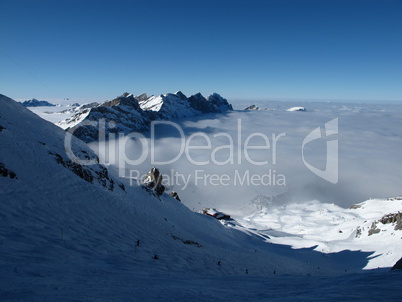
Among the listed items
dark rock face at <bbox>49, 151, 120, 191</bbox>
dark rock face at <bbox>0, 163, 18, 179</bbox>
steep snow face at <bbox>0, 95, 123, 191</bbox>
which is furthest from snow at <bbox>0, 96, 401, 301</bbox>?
dark rock face at <bbox>49, 151, 120, 191</bbox>

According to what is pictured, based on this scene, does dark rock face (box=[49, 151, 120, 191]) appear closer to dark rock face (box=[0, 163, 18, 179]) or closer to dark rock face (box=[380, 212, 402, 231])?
dark rock face (box=[0, 163, 18, 179])

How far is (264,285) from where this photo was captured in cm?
844

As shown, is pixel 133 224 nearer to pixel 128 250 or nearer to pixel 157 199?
pixel 128 250

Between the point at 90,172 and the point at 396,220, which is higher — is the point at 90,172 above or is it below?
above

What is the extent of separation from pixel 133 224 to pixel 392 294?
1583 centimetres

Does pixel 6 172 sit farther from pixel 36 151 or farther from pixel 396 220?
pixel 396 220

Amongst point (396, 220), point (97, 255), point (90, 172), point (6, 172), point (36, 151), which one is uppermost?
point (36, 151)

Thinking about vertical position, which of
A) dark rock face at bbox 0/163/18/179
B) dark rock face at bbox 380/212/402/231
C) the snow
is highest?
dark rock face at bbox 0/163/18/179

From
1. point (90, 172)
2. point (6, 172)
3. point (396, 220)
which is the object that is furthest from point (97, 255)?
point (396, 220)

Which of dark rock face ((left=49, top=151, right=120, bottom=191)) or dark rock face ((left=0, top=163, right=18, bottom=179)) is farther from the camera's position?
dark rock face ((left=49, top=151, right=120, bottom=191))

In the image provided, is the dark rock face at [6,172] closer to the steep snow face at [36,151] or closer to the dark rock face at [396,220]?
the steep snow face at [36,151]

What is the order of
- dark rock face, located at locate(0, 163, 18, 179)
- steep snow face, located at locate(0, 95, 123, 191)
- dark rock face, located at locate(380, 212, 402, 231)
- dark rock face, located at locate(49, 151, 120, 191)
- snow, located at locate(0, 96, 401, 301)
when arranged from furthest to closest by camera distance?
dark rock face, located at locate(380, 212, 402, 231) < dark rock face, located at locate(49, 151, 120, 191) < steep snow face, located at locate(0, 95, 123, 191) < dark rock face, located at locate(0, 163, 18, 179) < snow, located at locate(0, 96, 401, 301)

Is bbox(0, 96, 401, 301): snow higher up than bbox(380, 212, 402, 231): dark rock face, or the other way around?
bbox(0, 96, 401, 301): snow

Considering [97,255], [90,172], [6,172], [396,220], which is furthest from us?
[396,220]
